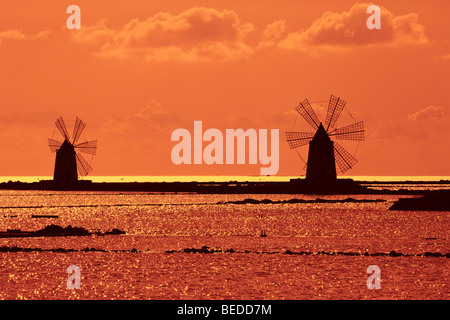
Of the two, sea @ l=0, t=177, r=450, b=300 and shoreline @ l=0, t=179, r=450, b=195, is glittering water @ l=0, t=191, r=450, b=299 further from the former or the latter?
shoreline @ l=0, t=179, r=450, b=195

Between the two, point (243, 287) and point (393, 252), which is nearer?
point (243, 287)

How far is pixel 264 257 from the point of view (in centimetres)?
3106

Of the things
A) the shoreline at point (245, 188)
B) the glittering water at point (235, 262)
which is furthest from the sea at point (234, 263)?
the shoreline at point (245, 188)

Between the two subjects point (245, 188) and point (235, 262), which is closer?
point (235, 262)

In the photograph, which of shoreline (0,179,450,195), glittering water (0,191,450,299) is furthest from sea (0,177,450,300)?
shoreline (0,179,450,195)

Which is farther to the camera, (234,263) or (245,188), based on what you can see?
(245,188)

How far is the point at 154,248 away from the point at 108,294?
43.7 ft

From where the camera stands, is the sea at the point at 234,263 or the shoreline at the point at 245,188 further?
the shoreline at the point at 245,188

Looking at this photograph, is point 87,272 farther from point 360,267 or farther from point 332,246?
point 332,246

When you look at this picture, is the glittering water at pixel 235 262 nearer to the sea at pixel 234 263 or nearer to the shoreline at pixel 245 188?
the sea at pixel 234 263

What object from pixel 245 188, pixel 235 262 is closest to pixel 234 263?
pixel 235 262

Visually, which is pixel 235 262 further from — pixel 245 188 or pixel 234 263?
pixel 245 188

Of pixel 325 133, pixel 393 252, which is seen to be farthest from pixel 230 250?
pixel 325 133

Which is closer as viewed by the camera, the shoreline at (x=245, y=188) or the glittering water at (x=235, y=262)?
the glittering water at (x=235, y=262)
